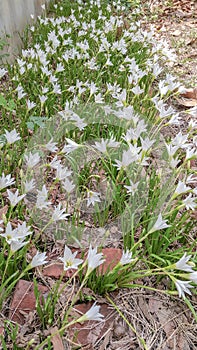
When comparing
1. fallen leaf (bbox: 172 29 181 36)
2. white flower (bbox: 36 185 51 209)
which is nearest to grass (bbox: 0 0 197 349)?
white flower (bbox: 36 185 51 209)

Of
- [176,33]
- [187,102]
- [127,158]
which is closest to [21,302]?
[127,158]

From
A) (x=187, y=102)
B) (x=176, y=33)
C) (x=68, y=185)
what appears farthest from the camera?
(x=176, y=33)

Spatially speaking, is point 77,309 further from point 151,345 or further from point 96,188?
point 96,188

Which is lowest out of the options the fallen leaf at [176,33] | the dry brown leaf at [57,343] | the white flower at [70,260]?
the dry brown leaf at [57,343]

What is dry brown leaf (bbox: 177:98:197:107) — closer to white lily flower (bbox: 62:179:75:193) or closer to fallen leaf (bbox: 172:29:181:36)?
white lily flower (bbox: 62:179:75:193)

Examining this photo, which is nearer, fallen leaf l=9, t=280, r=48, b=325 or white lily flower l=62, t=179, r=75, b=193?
fallen leaf l=9, t=280, r=48, b=325

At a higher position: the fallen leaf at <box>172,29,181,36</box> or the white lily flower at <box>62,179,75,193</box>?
the white lily flower at <box>62,179,75,193</box>

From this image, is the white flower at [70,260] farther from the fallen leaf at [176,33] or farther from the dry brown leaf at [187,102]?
the fallen leaf at [176,33]

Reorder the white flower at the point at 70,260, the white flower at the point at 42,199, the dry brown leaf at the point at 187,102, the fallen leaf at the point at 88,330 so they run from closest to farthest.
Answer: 1. the white flower at the point at 70,260
2. the fallen leaf at the point at 88,330
3. the white flower at the point at 42,199
4. the dry brown leaf at the point at 187,102

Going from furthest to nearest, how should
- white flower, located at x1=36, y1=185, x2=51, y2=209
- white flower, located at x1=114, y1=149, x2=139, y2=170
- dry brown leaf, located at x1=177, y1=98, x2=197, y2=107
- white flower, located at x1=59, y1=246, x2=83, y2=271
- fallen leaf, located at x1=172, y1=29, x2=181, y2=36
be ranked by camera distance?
1. fallen leaf, located at x1=172, y1=29, x2=181, y2=36
2. dry brown leaf, located at x1=177, y1=98, x2=197, y2=107
3. white flower, located at x1=114, y1=149, x2=139, y2=170
4. white flower, located at x1=36, y1=185, x2=51, y2=209
5. white flower, located at x1=59, y1=246, x2=83, y2=271

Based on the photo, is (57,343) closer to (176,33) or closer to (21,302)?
(21,302)

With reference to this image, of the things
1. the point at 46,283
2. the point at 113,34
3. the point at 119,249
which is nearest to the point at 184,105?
the point at 113,34

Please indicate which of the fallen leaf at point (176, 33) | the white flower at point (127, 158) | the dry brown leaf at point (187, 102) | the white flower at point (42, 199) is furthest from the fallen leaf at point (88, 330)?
Result: the fallen leaf at point (176, 33)
